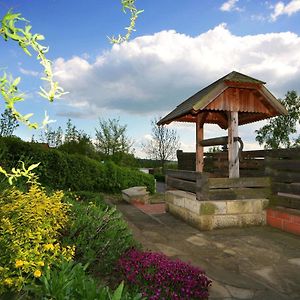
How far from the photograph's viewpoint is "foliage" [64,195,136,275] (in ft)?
14.2

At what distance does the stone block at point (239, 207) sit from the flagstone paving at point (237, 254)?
0.47 meters

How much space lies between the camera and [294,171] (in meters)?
7.79

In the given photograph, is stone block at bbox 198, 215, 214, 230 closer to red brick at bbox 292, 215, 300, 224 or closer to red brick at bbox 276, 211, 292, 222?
red brick at bbox 276, 211, 292, 222

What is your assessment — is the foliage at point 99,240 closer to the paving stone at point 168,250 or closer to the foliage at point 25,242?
the foliage at point 25,242

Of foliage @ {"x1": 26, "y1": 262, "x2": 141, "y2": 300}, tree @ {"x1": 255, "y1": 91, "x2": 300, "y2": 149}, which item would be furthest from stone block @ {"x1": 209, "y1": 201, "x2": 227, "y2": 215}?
tree @ {"x1": 255, "y1": 91, "x2": 300, "y2": 149}

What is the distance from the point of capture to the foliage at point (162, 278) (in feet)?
12.1

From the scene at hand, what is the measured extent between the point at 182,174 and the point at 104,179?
755 centimetres

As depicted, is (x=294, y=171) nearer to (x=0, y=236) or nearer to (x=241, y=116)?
(x=241, y=116)

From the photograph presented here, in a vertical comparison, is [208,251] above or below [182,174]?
below

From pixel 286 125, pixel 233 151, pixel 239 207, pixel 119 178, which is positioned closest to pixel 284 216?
pixel 239 207

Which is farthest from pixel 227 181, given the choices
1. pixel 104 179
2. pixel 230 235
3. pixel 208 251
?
pixel 104 179

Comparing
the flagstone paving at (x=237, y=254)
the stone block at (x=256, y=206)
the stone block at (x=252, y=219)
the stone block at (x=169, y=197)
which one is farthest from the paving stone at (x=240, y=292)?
the stone block at (x=169, y=197)

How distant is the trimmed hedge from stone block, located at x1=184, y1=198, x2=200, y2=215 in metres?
6.47

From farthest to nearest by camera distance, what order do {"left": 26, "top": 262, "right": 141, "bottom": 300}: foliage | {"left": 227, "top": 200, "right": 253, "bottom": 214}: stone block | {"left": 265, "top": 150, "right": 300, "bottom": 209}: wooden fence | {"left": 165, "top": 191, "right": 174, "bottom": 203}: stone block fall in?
{"left": 165, "top": 191, "right": 174, "bottom": 203}: stone block
{"left": 227, "top": 200, "right": 253, "bottom": 214}: stone block
{"left": 265, "top": 150, "right": 300, "bottom": 209}: wooden fence
{"left": 26, "top": 262, "right": 141, "bottom": 300}: foliage
